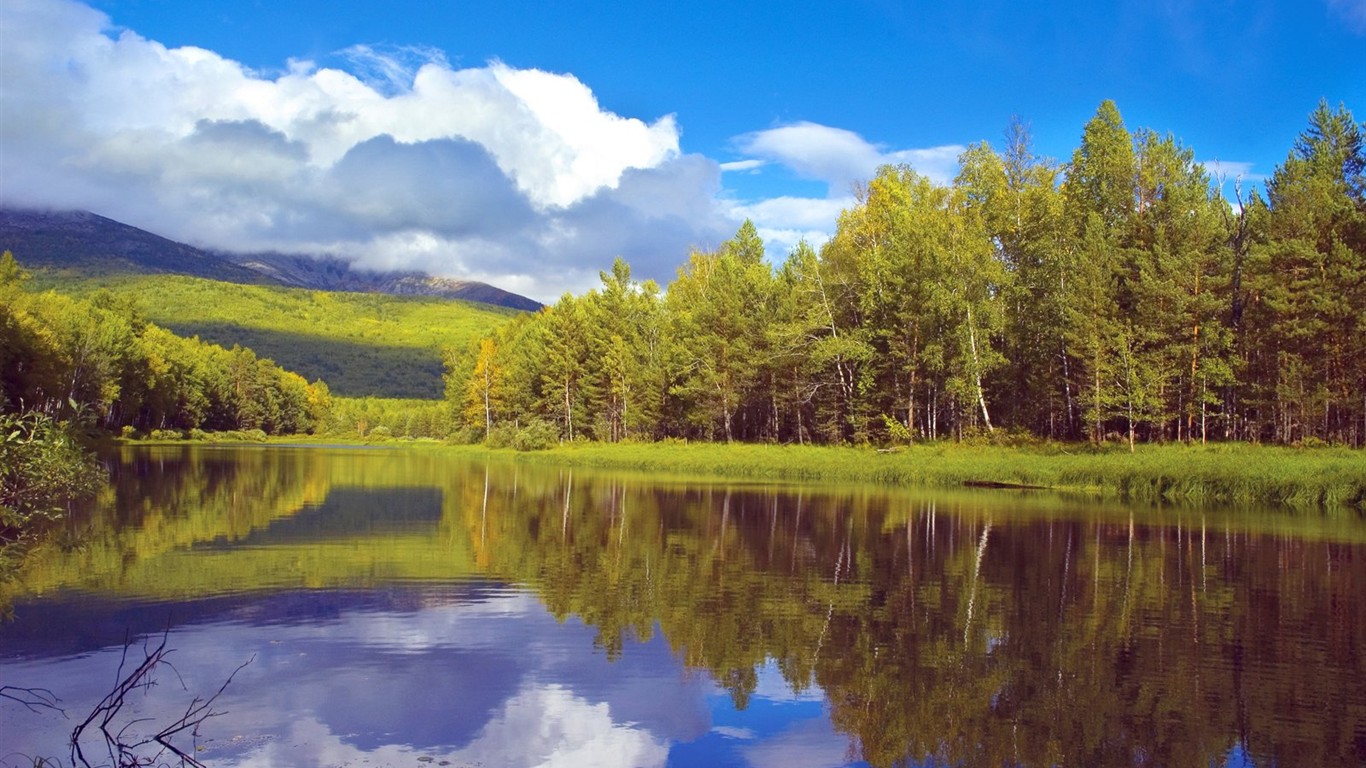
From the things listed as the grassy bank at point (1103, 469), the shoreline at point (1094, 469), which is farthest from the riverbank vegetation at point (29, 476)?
the grassy bank at point (1103, 469)

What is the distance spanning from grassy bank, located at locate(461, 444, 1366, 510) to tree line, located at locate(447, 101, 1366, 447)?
3.06m

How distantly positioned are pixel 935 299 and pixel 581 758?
4637 cm

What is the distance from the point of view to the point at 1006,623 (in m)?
15.0

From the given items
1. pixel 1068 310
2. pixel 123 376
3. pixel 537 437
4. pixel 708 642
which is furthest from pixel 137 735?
pixel 123 376

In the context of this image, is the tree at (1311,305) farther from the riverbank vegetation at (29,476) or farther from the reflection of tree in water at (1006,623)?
the riverbank vegetation at (29,476)

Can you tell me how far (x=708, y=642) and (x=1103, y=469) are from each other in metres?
33.4

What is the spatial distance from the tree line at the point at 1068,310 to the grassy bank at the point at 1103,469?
3.06 metres

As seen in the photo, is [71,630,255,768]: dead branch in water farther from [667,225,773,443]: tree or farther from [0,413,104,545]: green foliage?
[667,225,773,443]: tree

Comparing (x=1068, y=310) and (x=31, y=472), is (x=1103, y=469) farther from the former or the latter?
(x=31, y=472)

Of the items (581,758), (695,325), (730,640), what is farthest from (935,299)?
(581,758)

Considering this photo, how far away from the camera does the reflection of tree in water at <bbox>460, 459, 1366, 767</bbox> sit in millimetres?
9828

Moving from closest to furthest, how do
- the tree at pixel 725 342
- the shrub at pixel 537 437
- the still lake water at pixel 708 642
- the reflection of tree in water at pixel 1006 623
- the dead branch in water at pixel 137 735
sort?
the dead branch in water at pixel 137 735, the still lake water at pixel 708 642, the reflection of tree in water at pixel 1006 623, the tree at pixel 725 342, the shrub at pixel 537 437

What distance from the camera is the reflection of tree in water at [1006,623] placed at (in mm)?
9828

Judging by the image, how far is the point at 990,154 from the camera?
198ft
